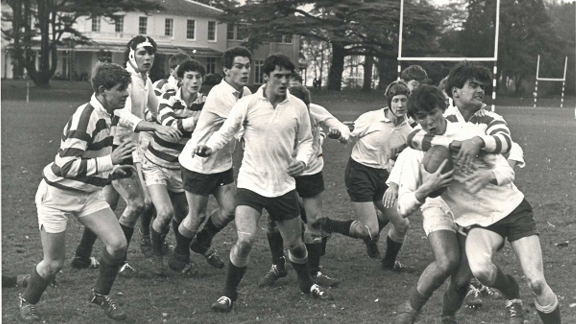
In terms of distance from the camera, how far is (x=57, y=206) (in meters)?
5.93

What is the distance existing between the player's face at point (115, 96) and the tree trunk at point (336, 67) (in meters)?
42.1

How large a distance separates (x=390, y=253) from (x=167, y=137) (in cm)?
249

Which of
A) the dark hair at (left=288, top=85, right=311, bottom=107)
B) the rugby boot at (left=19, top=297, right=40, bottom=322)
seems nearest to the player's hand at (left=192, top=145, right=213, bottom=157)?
the dark hair at (left=288, top=85, right=311, bottom=107)

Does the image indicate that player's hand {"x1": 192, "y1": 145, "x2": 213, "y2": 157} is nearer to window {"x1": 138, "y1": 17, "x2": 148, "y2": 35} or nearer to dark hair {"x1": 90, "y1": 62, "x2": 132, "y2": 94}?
dark hair {"x1": 90, "y1": 62, "x2": 132, "y2": 94}

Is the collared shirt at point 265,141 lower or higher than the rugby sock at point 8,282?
higher

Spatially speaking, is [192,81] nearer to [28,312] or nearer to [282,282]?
[282,282]

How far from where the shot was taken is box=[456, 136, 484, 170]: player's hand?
5.02 metres

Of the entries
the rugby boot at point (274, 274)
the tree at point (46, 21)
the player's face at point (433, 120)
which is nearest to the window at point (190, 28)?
the tree at point (46, 21)

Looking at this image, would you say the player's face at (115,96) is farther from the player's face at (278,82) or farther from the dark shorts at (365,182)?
the dark shorts at (365,182)

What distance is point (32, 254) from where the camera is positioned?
325 inches

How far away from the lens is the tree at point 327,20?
142ft

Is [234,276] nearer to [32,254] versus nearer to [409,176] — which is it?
[409,176]

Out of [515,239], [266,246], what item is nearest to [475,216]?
[515,239]

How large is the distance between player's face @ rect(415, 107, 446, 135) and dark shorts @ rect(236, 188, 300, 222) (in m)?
1.54
